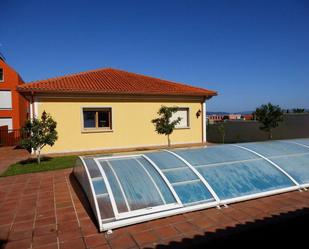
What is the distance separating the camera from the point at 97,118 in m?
15.2

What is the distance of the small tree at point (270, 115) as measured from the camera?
1738cm

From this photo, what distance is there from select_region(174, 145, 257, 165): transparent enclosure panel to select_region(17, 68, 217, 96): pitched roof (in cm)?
896

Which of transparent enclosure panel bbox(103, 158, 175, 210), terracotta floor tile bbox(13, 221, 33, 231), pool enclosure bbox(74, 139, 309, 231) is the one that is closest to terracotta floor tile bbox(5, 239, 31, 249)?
terracotta floor tile bbox(13, 221, 33, 231)

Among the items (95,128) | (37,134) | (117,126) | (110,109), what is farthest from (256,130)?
(37,134)

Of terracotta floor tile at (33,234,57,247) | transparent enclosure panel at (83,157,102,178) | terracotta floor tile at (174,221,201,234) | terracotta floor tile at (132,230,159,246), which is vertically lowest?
terracotta floor tile at (33,234,57,247)

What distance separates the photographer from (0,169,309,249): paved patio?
13.5ft

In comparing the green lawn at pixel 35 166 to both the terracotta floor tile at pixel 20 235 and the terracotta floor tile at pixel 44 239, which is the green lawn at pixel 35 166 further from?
the terracotta floor tile at pixel 44 239

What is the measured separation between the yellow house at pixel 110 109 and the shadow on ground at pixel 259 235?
11.7 m

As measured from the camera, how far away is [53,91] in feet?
44.7

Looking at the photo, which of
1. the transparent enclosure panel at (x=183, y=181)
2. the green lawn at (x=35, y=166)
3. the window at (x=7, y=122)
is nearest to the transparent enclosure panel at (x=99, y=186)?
the transparent enclosure panel at (x=183, y=181)

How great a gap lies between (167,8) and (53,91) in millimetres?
8750

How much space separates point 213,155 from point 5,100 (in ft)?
98.1

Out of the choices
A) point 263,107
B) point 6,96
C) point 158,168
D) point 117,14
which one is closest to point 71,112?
point 117,14

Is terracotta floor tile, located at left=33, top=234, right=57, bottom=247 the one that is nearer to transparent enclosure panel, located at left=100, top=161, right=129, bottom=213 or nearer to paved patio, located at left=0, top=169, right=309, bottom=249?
paved patio, located at left=0, top=169, right=309, bottom=249
